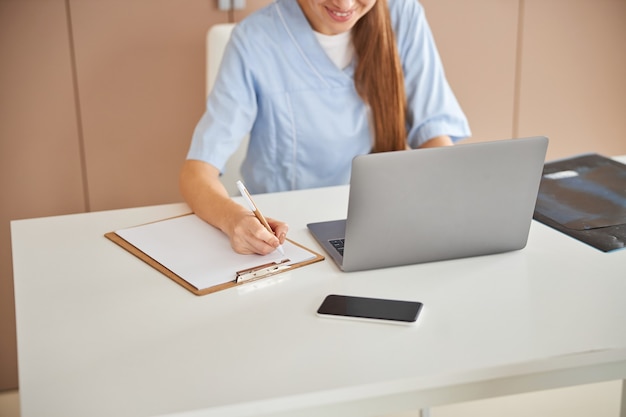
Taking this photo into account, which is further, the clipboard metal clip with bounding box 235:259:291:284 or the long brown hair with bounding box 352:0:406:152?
the long brown hair with bounding box 352:0:406:152

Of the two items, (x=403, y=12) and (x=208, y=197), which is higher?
(x=403, y=12)

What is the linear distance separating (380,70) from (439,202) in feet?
2.08

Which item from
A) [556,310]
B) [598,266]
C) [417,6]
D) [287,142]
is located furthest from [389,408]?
[417,6]

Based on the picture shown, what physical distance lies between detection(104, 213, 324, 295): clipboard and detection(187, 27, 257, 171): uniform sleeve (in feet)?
0.72

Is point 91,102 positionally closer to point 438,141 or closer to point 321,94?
point 321,94

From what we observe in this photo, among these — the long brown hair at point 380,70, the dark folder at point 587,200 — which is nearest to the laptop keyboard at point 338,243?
the dark folder at point 587,200

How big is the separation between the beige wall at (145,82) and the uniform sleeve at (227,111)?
574mm

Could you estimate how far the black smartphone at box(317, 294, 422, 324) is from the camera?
0.95m

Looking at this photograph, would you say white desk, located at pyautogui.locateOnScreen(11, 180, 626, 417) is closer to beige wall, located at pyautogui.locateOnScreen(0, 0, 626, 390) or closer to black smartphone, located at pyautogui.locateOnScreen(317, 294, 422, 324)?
black smartphone, located at pyautogui.locateOnScreen(317, 294, 422, 324)

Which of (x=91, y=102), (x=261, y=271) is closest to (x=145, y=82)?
(x=91, y=102)

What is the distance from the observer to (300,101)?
5.41ft

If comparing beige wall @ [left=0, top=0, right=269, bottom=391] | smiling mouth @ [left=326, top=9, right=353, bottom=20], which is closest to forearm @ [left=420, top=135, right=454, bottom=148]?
smiling mouth @ [left=326, top=9, right=353, bottom=20]

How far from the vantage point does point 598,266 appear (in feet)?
3.62

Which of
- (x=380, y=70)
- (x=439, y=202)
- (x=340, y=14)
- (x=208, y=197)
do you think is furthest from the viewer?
(x=380, y=70)
